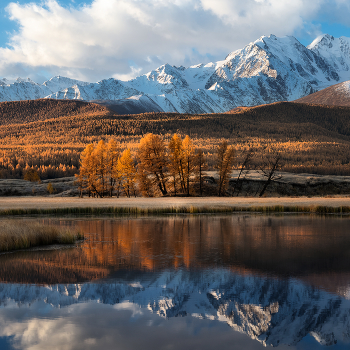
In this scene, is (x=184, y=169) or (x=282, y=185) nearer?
(x=184, y=169)

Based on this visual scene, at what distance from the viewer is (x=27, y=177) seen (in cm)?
11688

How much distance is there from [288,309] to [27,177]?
4472 inches

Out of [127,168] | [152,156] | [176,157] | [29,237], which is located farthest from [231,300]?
[127,168]

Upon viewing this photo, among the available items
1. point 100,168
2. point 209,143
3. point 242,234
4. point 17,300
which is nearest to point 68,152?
point 209,143

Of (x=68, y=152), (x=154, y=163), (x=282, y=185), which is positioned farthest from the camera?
(x=68, y=152)

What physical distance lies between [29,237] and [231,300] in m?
13.1

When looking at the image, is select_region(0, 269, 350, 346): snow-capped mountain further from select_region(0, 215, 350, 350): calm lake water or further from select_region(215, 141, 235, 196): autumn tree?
select_region(215, 141, 235, 196): autumn tree

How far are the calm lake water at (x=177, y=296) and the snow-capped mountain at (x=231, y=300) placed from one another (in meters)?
0.03

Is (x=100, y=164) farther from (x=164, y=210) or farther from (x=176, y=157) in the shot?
(x=164, y=210)

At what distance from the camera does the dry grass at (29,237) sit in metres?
21.1

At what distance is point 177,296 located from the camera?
42.1ft

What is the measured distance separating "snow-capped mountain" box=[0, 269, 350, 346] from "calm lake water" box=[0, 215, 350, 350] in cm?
3

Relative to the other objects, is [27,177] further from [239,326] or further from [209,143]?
[239,326]

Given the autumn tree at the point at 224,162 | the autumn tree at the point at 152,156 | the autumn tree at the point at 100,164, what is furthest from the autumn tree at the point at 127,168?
the autumn tree at the point at 224,162
